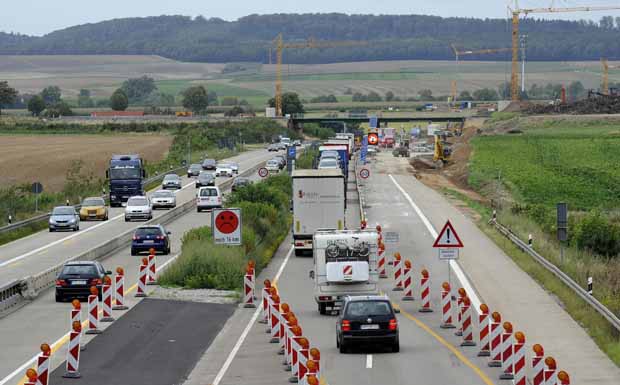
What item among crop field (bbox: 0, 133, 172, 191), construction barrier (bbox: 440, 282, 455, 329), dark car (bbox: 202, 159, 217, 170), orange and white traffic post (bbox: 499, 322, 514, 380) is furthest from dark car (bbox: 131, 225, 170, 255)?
dark car (bbox: 202, 159, 217, 170)

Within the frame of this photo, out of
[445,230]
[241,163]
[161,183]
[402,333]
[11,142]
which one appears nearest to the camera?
[402,333]

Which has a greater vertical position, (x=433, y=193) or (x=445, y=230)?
(x=445, y=230)

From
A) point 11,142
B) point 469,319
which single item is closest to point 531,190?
point 469,319

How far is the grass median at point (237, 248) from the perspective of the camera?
3689 centimetres

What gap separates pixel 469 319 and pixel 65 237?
111 ft

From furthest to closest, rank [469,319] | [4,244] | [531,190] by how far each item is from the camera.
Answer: [531,190], [4,244], [469,319]

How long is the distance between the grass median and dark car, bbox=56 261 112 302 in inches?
113

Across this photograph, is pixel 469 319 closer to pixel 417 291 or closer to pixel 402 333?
pixel 402 333

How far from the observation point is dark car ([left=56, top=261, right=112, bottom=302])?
34.5m

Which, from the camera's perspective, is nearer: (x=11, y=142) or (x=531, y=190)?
(x=531, y=190)

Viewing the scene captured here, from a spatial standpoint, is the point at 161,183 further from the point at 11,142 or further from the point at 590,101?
the point at 590,101

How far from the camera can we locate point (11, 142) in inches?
5778

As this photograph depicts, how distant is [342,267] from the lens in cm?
3209

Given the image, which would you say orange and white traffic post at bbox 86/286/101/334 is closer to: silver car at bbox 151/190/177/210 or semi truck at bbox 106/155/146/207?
silver car at bbox 151/190/177/210
